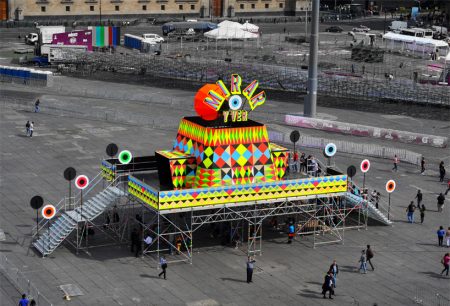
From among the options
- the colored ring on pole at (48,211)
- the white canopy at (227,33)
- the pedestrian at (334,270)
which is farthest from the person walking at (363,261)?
the white canopy at (227,33)

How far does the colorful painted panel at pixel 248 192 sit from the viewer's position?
4653 centimetres

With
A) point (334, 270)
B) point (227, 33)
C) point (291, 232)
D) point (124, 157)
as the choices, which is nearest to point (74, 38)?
point (227, 33)

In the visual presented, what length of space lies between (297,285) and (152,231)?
7718 mm

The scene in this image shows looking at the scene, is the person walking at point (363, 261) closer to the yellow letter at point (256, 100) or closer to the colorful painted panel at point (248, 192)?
the colorful painted panel at point (248, 192)

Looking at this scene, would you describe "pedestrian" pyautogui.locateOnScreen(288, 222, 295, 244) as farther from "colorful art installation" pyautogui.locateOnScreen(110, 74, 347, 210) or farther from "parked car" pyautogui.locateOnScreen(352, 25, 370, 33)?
"parked car" pyautogui.locateOnScreen(352, 25, 370, 33)

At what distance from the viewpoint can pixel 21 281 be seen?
44.0 metres

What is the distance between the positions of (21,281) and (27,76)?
56598 millimetres

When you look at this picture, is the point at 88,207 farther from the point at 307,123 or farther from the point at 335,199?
the point at 307,123

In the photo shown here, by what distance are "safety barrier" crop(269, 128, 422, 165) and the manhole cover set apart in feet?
109

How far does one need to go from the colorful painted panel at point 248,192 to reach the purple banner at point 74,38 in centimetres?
7073

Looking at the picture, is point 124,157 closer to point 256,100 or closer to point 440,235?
point 256,100

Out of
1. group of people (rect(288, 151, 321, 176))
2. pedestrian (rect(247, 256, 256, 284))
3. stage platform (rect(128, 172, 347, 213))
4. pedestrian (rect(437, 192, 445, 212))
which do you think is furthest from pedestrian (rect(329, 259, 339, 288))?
pedestrian (rect(437, 192, 445, 212))

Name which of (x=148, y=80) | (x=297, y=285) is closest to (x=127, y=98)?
(x=148, y=80)

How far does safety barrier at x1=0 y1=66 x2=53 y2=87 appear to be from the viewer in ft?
318
